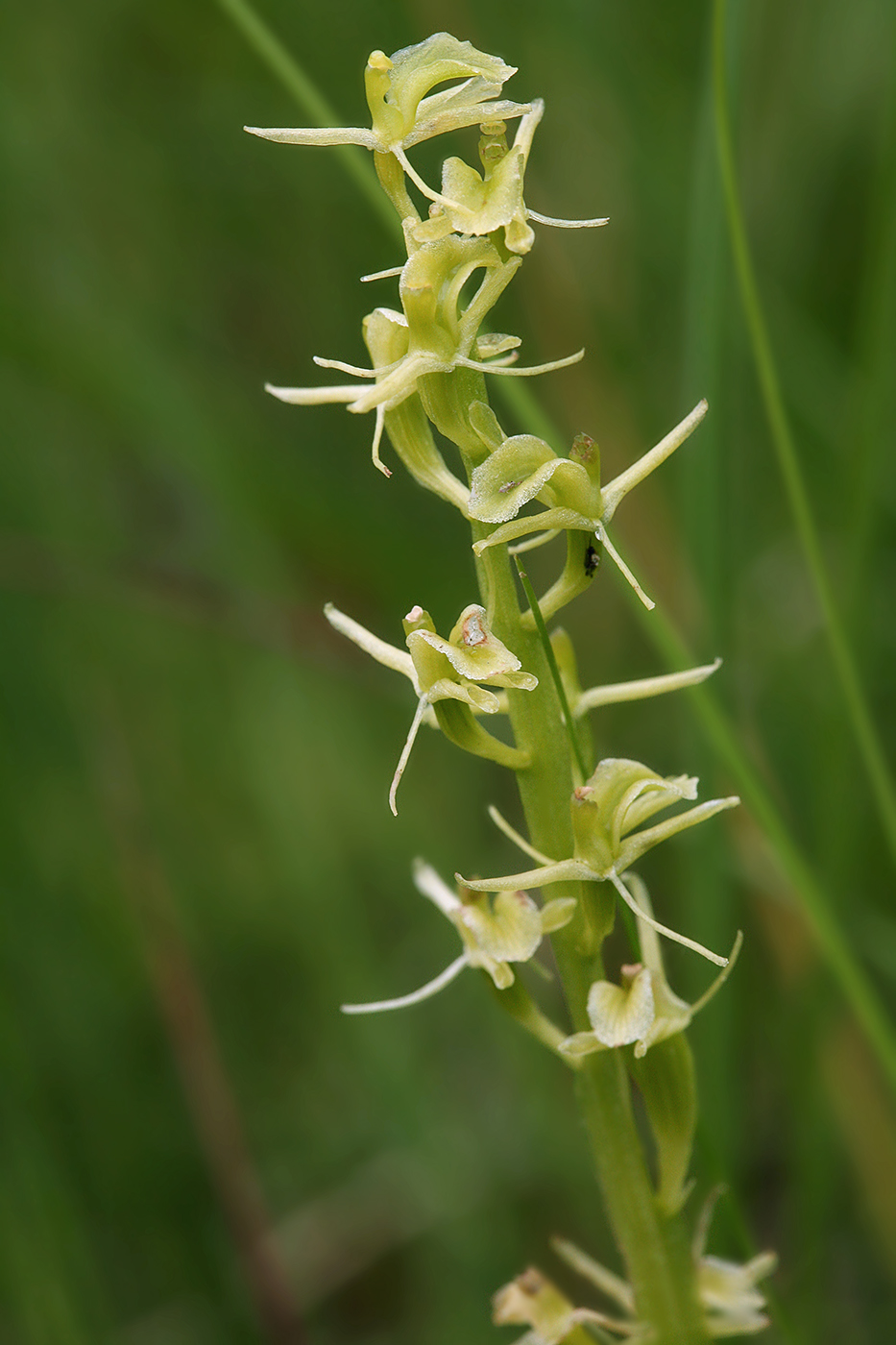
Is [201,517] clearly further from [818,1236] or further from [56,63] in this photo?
[818,1236]

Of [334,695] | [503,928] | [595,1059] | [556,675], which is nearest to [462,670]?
[556,675]

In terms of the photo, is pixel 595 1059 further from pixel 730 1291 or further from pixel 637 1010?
pixel 730 1291

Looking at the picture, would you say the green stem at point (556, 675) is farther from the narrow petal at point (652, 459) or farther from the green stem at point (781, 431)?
the green stem at point (781, 431)

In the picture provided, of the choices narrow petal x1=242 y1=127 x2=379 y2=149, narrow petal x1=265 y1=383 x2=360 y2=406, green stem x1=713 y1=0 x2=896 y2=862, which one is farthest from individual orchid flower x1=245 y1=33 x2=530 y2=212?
green stem x1=713 y1=0 x2=896 y2=862

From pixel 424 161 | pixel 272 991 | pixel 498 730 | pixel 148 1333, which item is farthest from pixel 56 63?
pixel 148 1333

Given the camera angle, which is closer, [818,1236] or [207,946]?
[818,1236]

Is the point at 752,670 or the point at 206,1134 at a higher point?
the point at 752,670

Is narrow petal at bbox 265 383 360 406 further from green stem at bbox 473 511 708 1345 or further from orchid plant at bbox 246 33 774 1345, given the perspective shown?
green stem at bbox 473 511 708 1345
